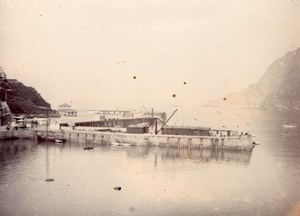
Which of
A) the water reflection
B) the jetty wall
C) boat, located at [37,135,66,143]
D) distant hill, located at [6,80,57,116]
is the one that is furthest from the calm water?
distant hill, located at [6,80,57,116]

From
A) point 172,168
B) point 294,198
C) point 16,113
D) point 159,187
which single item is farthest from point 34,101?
point 294,198

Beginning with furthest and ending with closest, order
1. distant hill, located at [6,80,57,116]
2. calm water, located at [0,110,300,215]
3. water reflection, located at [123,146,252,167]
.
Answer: distant hill, located at [6,80,57,116] → water reflection, located at [123,146,252,167] → calm water, located at [0,110,300,215]

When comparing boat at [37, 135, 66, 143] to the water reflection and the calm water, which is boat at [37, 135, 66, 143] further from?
the water reflection

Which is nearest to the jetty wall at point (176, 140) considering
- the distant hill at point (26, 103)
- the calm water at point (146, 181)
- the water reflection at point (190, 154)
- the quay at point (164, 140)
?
the quay at point (164, 140)

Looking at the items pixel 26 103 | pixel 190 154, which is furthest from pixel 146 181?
pixel 26 103

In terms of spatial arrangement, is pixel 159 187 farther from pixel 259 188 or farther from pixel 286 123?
pixel 286 123
